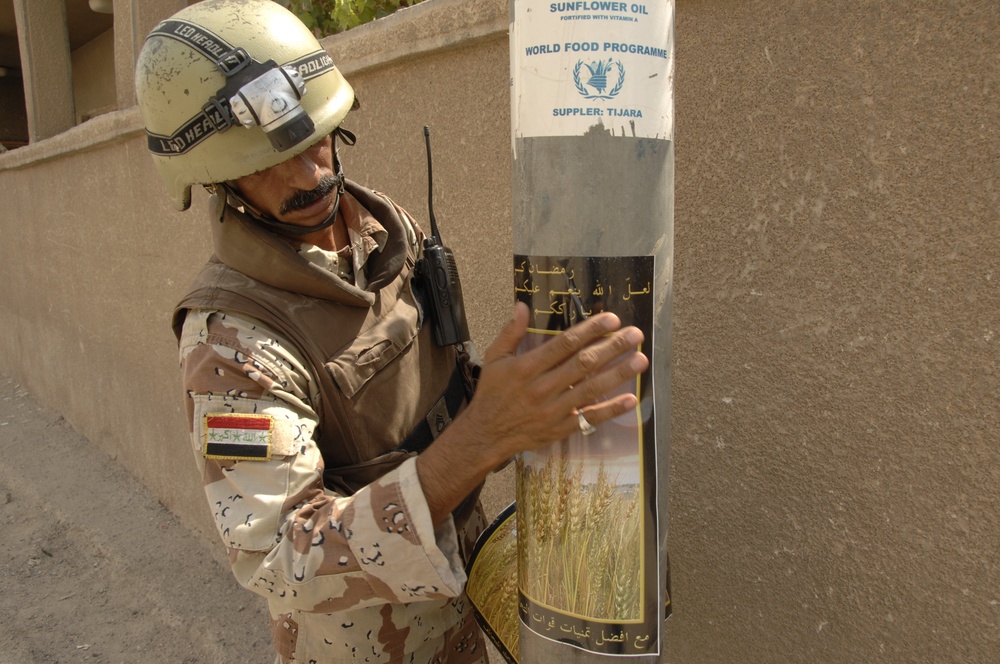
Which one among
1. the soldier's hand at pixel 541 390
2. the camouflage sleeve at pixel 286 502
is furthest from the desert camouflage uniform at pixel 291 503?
the soldier's hand at pixel 541 390

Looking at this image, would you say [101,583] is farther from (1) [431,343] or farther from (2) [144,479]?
(1) [431,343]

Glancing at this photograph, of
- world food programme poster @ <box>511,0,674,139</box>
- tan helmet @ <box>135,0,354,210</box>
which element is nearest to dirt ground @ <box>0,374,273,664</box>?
tan helmet @ <box>135,0,354,210</box>

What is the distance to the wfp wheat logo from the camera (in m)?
0.92

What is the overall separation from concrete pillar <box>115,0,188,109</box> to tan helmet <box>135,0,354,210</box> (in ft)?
11.0

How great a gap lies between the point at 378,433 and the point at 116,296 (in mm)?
4406

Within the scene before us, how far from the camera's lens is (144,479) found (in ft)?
17.8

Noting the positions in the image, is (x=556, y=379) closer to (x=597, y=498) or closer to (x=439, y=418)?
(x=597, y=498)

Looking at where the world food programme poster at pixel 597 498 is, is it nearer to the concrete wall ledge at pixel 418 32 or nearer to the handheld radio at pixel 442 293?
the handheld radio at pixel 442 293

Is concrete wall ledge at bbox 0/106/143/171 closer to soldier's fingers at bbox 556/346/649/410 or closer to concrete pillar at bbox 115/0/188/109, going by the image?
concrete pillar at bbox 115/0/188/109

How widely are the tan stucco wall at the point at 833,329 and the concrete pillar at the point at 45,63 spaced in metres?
5.84

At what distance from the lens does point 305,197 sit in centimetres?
168

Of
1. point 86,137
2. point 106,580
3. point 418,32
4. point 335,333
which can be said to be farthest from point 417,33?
point 86,137

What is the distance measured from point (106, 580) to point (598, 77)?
4.47 m

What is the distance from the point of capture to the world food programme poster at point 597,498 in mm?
989
